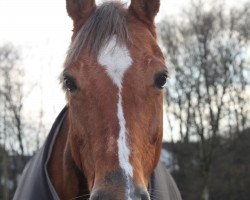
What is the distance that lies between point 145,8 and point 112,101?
4.06ft

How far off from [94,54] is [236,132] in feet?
94.6

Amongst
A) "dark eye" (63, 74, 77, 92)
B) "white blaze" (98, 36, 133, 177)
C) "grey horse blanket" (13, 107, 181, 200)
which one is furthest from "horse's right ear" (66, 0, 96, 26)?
"grey horse blanket" (13, 107, 181, 200)

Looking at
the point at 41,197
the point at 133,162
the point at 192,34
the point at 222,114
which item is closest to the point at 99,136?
the point at 133,162

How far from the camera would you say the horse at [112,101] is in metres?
3.02

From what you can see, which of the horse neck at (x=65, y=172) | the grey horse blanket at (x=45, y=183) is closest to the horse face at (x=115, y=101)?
the horse neck at (x=65, y=172)

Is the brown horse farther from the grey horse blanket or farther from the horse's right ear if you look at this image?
the grey horse blanket

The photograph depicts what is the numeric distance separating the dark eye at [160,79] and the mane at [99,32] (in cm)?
38

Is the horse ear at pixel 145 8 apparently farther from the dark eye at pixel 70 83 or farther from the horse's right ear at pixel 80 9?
the dark eye at pixel 70 83

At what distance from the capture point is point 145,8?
4125 millimetres

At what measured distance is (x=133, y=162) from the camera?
302 centimetres

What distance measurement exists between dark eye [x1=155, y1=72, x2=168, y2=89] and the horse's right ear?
101cm

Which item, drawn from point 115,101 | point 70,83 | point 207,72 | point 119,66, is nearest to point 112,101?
point 115,101

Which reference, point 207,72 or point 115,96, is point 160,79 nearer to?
point 115,96

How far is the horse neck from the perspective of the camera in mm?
4176
